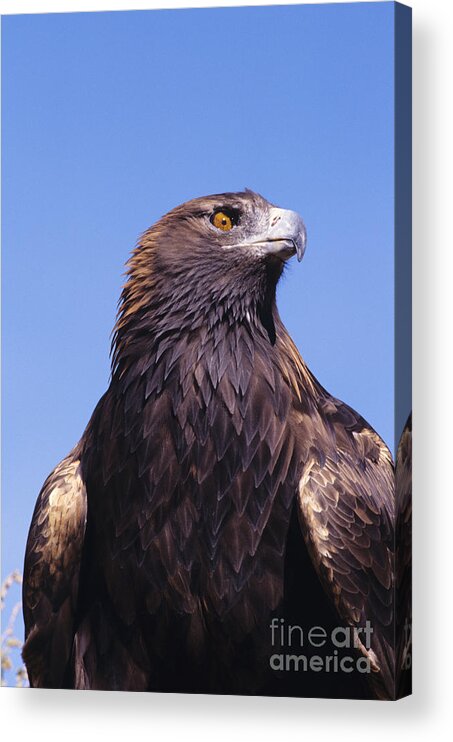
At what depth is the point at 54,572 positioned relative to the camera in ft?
20.1

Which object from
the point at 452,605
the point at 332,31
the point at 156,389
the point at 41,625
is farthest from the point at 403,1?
the point at 41,625

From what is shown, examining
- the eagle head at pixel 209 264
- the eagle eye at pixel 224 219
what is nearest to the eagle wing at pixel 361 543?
the eagle head at pixel 209 264

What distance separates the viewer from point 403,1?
601 centimetres

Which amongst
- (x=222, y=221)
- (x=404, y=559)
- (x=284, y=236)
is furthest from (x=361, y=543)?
(x=222, y=221)

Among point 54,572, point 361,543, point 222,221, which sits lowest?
point 54,572

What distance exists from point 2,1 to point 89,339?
1.42 metres

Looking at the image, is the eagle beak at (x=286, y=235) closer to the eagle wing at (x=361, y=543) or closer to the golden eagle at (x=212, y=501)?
the golden eagle at (x=212, y=501)

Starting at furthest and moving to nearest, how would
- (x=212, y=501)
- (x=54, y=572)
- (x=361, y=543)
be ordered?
1. (x=54, y=572)
2. (x=212, y=501)
3. (x=361, y=543)

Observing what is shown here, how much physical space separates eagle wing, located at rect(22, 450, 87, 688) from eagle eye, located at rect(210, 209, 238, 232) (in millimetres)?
1036

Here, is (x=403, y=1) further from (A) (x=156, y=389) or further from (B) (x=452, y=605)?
(B) (x=452, y=605)

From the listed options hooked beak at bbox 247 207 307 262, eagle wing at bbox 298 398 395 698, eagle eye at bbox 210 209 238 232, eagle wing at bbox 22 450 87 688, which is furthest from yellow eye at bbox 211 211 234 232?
eagle wing at bbox 22 450 87 688

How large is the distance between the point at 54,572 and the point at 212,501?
70cm

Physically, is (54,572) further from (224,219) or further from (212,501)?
(224,219)

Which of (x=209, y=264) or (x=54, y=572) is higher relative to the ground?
(x=209, y=264)
